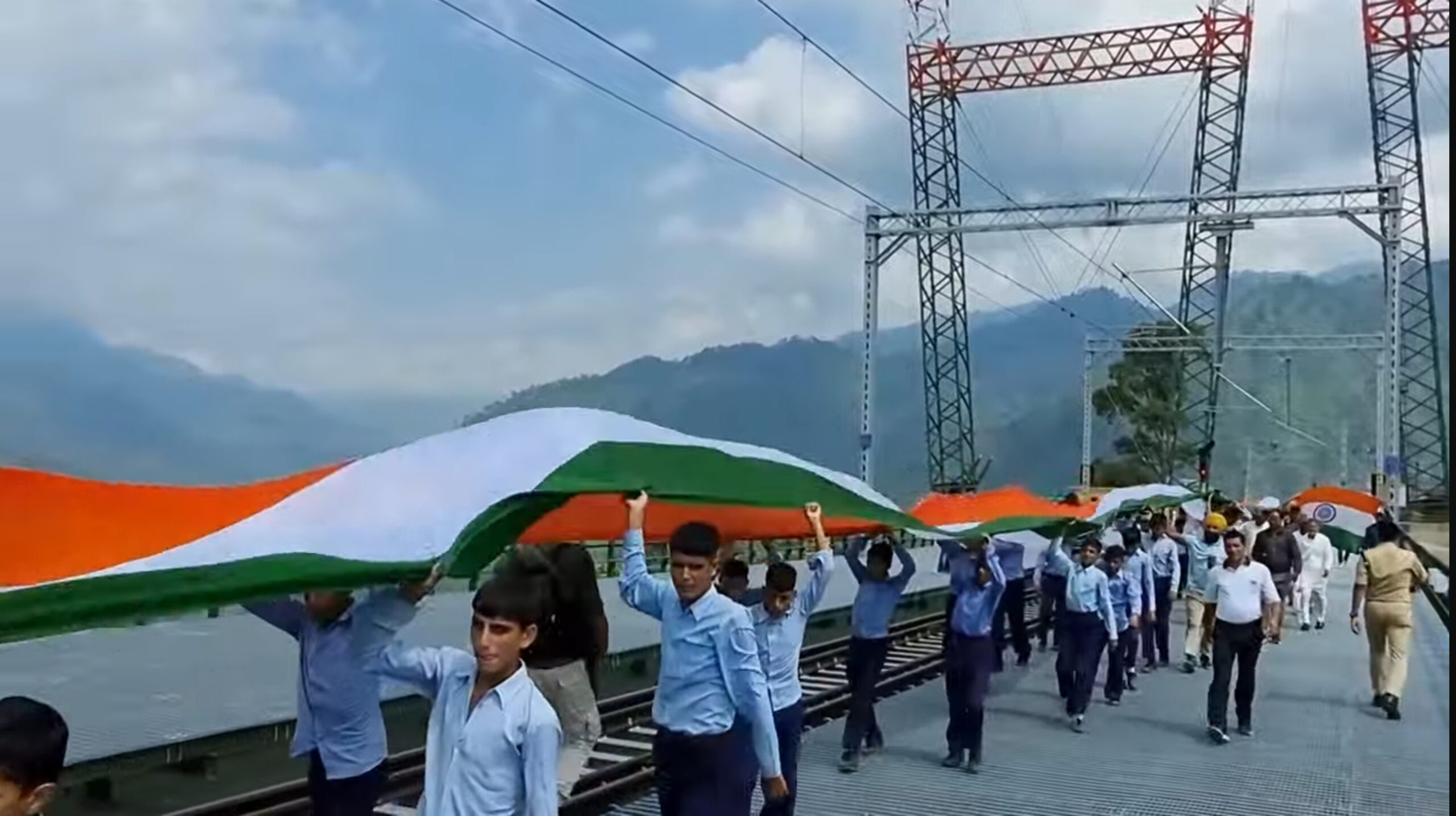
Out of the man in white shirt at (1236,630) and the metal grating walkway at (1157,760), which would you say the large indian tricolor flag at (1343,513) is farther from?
the man in white shirt at (1236,630)

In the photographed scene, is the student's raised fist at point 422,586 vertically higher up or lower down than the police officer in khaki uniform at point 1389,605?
higher up

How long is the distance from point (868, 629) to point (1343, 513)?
20.5 meters

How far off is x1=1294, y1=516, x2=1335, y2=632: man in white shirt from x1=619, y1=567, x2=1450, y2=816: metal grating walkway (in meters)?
4.37

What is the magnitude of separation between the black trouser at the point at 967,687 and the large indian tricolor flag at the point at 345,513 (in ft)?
11.0

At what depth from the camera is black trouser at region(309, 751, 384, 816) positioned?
17.1 ft

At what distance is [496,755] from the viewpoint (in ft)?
12.5

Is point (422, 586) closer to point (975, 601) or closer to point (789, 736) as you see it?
point (789, 736)

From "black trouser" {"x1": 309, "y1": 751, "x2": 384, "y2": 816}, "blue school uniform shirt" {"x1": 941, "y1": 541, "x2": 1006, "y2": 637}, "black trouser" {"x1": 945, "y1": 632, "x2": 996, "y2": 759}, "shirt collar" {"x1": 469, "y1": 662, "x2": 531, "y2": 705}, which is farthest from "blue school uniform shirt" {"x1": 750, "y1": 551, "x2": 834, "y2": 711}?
"shirt collar" {"x1": 469, "y1": 662, "x2": 531, "y2": 705}

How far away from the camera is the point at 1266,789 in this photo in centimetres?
929

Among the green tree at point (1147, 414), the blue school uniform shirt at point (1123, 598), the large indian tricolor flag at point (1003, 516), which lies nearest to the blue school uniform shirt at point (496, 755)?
the large indian tricolor flag at point (1003, 516)

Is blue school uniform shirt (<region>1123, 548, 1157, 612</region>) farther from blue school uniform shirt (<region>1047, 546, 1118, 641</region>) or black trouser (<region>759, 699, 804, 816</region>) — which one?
black trouser (<region>759, 699, 804, 816</region>)

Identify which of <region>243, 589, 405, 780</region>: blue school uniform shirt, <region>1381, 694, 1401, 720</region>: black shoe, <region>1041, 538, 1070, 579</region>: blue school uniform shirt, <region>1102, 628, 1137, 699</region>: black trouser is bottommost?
<region>1381, 694, 1401, 720</region>: black shoe

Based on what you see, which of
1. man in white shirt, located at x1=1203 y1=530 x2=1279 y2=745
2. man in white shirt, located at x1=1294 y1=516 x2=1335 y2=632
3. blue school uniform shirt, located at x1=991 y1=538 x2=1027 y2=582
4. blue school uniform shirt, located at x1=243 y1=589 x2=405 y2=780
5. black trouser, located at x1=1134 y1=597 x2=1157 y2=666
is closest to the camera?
blue school uniform shirt, located at x1=243 y1=589 x2=405 y2=780

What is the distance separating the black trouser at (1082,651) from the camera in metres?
11.3
